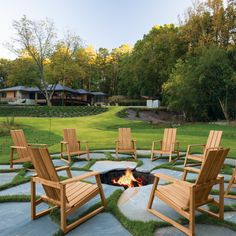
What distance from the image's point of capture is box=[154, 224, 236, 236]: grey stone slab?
10.1ft

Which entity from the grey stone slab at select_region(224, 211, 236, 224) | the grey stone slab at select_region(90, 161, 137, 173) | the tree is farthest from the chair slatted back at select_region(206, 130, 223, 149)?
the tree

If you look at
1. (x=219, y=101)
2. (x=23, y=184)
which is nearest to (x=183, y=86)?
(x=219, y=101)

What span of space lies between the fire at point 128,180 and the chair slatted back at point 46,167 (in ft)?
7.37

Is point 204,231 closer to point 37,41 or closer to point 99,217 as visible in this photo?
point 99,217

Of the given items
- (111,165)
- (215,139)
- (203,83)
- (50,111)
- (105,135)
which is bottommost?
(105,135)

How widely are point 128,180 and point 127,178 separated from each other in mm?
80

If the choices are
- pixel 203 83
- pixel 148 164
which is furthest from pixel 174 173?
pixel 203 83

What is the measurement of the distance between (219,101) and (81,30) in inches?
932

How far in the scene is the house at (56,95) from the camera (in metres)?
41.3

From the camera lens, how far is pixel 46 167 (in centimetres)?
329

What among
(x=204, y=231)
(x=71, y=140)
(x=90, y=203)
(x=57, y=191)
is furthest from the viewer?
(x=71, y=140)

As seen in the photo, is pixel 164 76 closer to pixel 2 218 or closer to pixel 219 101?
pixel 219 101

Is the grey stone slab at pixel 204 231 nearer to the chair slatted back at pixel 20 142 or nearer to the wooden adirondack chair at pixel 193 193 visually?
the wooden adirondack chair at pixel 193 193

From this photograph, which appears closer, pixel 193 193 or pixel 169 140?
pixel 193 193
